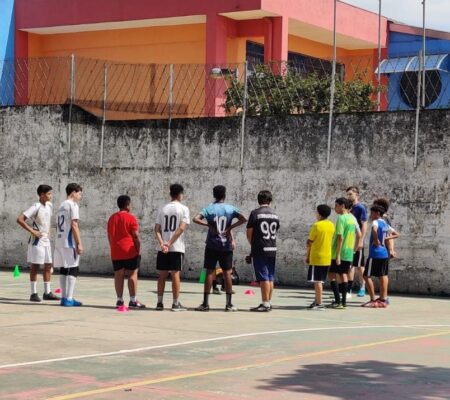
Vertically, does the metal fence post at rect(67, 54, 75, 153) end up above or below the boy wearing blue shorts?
above

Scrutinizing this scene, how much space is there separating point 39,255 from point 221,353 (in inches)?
221

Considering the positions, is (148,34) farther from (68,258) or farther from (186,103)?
(68,258)

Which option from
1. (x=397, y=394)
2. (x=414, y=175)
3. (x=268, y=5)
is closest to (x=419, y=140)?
(x=414, y=175)

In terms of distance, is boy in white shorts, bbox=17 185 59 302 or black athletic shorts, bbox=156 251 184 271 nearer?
black athletic shorts, bbox=156 251 184 271

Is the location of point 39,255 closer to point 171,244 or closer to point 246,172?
point 171,244

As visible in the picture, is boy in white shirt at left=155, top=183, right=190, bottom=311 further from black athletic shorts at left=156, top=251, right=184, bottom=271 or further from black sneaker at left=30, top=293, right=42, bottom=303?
black sneaker at left=30, top=293, right=42, bottom=303

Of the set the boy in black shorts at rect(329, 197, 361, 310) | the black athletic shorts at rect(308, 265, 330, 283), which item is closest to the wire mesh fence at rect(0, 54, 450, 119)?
the boy in black shorts at rect(329, 197, 361, 310)

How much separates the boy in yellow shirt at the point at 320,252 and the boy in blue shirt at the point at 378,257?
0.90m

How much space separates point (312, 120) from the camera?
1756 cm

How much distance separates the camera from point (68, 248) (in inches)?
526

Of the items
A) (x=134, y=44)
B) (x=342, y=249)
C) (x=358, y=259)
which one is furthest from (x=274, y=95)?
(x=134, y=44)

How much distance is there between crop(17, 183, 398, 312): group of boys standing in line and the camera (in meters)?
13.0

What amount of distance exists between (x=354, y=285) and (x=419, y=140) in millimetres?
2883

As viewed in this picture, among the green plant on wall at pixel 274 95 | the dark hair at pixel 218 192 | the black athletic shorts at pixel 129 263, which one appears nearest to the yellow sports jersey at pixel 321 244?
the dark hair at pixel 218 192
